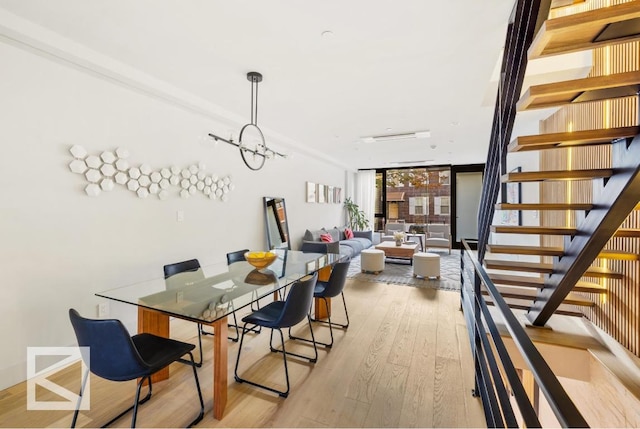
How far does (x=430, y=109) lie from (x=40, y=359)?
4.61 meters

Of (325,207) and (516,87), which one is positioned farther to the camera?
(325,207)

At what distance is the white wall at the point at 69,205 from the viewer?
208 cm

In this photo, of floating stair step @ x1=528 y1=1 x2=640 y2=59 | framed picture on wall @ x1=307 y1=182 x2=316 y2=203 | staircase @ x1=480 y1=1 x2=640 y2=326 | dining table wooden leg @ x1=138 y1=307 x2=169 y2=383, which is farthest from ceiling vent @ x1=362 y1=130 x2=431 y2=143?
dining table wooden leg @ x1=138 y1=307 x2=169 y2=383

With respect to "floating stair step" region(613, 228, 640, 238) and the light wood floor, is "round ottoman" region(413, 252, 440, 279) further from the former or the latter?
"floating stair step" region(613, 228, 640, 238)

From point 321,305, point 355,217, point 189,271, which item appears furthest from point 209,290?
point 355,217

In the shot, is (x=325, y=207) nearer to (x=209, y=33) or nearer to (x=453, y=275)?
(x=453, y=275)

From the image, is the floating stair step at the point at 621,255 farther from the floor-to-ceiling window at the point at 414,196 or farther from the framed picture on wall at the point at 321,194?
the floor-to-ceiling window at the point at 414,196

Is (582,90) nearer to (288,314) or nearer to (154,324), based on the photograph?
(288,314)

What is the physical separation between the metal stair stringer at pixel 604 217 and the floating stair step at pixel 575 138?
2.0 inches

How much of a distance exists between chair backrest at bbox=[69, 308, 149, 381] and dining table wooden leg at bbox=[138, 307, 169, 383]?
0.50 m

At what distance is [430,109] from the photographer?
372 cm

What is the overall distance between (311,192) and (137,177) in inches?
159

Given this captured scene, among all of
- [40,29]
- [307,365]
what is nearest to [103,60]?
[40,29]

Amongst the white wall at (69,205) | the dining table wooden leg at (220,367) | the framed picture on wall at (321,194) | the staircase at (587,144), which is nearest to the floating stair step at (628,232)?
the staircase at (587,144)
